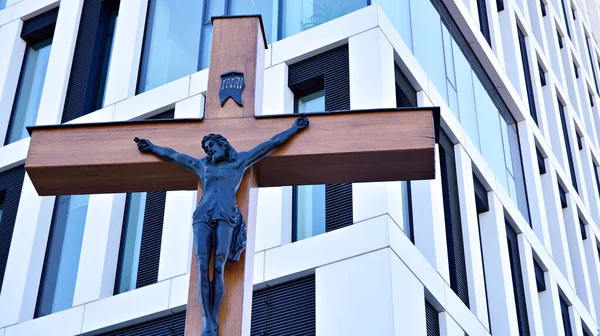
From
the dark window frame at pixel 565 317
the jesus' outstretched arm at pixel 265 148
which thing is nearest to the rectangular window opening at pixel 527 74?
the dark window frame at pixel 565 317

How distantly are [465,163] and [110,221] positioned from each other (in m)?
5.60

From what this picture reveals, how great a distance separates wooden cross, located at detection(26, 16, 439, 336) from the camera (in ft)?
22.4

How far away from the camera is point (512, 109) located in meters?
22.6

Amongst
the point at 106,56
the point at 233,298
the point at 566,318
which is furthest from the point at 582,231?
the point at 233,298

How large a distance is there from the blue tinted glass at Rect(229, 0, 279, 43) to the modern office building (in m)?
0.03

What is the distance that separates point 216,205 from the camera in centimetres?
644

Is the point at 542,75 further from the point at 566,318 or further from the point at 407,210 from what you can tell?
the point at 407,210

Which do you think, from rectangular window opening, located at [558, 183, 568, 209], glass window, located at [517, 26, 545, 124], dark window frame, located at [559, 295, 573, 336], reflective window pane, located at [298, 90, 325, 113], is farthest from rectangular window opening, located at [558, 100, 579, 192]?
reflective window pane, located at [298, 90, 325, 113]

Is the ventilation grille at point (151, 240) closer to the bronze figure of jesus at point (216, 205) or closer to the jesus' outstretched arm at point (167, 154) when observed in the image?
the jesus' outstretched arm at point (167, 154)

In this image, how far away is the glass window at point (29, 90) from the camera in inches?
750

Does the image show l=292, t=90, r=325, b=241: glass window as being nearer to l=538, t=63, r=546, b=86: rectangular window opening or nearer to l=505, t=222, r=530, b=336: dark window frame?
l=505, t=222, r=530, b=336: dark window frame

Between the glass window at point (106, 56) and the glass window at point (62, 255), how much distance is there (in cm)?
200

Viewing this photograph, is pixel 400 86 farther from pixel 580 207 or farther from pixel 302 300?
pixel 580 207

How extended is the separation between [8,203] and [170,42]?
3567mm
